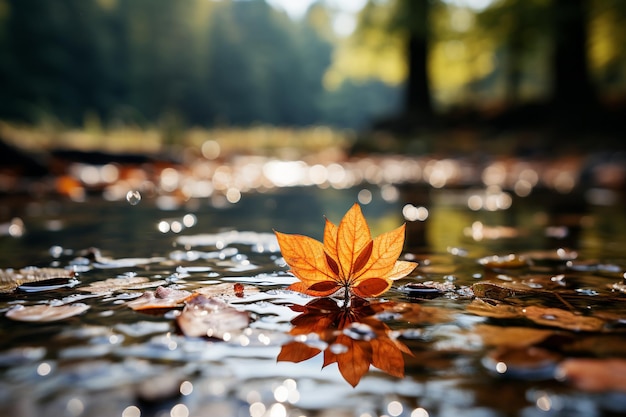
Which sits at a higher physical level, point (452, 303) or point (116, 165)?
point (116, 165)

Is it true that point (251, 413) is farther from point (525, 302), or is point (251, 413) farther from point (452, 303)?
point (525, 302)

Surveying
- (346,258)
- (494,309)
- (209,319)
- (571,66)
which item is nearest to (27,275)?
(209,319)

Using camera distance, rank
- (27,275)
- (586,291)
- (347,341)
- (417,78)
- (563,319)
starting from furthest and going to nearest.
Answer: (417,78)
(27,275)
(586,291)
(563,319)
(347,341)

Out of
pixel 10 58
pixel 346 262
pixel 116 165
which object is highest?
pixel 10 58

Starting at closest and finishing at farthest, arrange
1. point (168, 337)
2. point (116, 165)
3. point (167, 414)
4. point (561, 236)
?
point (167, 414)
point (168, 337)
point (561, 236)
point (116, 165)

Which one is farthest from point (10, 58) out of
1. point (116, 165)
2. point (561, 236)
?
point (561, 236)

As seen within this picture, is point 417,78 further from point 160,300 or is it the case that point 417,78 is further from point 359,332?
point 359,332
